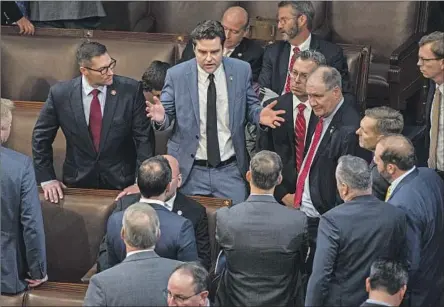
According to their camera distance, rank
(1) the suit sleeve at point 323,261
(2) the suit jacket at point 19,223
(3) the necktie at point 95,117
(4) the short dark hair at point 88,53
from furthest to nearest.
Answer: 1. (3) the necktie at point 95,117
2. (4) the short dark hair at point 88,53
3. (2) the suit jacket at point 19,223
4. (1) the suit sleeve at point 323,261

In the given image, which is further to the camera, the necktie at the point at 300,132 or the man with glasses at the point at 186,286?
the necktie at the point at 300,132

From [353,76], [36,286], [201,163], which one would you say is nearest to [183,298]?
[36,286]

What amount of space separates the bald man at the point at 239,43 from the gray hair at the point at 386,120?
111cm

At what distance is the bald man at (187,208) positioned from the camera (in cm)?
363

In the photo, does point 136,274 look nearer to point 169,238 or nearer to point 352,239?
point 169,238

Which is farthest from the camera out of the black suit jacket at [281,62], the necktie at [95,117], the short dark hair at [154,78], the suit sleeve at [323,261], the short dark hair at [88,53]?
the black suit jacket at [281,62]

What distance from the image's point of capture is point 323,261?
3.34 meters

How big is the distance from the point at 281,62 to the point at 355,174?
1412 millimetres

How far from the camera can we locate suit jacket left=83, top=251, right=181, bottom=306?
3.14m

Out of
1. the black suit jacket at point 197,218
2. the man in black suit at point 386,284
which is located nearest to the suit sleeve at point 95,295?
the black suit jacket at point 197,218

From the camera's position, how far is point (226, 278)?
3516mm

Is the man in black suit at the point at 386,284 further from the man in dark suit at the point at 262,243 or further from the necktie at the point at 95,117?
the necktie at the point at 95,117

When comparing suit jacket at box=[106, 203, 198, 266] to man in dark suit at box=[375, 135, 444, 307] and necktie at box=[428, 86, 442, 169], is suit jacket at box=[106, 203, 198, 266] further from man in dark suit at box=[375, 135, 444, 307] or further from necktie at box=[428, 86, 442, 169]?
necktie at box=[428, 86, 442, 169]

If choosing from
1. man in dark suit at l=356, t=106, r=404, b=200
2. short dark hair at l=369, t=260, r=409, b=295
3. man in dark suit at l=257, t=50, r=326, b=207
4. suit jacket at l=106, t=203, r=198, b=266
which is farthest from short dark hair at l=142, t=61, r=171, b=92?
short dark hair at l=369, t=260, r=409, b=295
